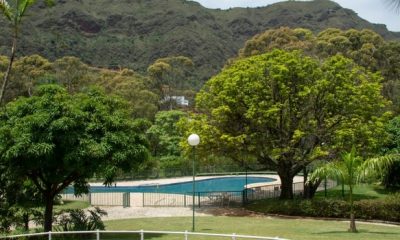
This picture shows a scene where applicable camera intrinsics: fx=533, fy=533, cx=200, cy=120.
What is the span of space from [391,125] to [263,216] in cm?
995

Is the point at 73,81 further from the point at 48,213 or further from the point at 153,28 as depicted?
the point at 153,28

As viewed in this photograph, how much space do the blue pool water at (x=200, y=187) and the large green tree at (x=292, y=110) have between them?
1339 cm

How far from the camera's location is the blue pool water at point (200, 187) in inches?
1555

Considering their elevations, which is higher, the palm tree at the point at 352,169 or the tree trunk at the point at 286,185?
the palm tree at the point at 352,169

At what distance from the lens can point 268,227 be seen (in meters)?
20.7

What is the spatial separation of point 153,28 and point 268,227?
138 m

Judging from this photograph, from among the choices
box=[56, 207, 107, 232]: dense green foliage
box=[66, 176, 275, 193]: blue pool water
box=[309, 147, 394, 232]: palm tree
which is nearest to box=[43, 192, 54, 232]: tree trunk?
box=[56, 207, 107, 232]: dense green foliage

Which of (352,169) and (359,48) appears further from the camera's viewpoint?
(359,48)

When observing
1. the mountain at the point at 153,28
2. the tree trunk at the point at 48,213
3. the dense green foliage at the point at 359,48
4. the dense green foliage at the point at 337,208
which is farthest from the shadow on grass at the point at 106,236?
the mountain at the point at 153,28

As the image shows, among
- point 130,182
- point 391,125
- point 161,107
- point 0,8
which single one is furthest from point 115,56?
point 0,8

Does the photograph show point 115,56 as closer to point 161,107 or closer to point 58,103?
point 161,107

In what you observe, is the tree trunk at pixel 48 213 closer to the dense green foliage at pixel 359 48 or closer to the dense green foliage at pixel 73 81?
the dense green foliage at pixel 359 48

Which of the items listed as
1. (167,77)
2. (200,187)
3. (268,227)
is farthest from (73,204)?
(167,77)

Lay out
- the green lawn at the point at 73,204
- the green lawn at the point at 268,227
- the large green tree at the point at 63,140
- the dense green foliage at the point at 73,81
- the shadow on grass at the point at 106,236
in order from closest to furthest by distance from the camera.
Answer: the large green tree at the point at 63,140
the shadow on grass at the point at 106,236
the green lawn at the point at 268,227
the green lawn at the point at 73,204
the dense green foliage at the point at 73,81
